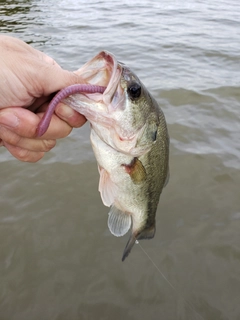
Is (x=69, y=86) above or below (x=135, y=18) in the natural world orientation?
above

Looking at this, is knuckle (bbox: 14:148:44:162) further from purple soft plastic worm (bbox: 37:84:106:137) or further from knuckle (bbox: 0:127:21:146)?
purple soft plastic worm (bbox: 37:84:106:137)

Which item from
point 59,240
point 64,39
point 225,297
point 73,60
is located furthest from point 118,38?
point 225,297

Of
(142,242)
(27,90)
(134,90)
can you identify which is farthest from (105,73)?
(142,242)

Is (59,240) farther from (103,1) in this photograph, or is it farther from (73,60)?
(103,1)

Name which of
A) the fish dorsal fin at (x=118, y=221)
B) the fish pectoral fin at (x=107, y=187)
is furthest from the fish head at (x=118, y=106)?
the fish dorsal fin at (x=118, y=221)

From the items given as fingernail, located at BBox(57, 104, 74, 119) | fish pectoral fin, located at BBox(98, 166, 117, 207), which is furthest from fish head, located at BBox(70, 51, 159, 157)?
fish pectoral fin, located at BBox(98, 166, 117, 207)

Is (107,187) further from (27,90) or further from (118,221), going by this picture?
(27,90)

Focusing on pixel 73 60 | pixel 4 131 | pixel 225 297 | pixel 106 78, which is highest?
pixel 106 78

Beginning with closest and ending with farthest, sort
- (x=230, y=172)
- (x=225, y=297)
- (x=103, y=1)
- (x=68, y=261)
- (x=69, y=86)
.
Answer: (x=69, y=86) → (x=225, y=297) → (x=68, y=261) → (x=230, y=172) → (x=103, y=1)
